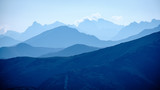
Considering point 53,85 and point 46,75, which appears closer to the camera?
point 53,85

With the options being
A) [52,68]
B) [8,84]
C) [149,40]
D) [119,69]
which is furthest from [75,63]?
[149,40]

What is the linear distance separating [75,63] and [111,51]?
3763 cm

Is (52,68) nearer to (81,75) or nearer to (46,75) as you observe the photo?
(46,75)

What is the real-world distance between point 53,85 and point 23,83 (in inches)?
1463

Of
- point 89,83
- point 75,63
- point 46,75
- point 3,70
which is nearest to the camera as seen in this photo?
point 89,83

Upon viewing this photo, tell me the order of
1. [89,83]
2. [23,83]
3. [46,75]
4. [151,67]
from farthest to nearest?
[46,75] < [23,83] < [151,67] < [89,83]

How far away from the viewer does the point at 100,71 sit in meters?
138

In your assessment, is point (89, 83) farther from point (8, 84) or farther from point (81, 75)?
point (8, 84)

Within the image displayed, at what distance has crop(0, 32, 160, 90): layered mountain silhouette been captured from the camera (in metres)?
117

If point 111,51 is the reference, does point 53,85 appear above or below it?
below

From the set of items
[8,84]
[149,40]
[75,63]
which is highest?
[149,40]

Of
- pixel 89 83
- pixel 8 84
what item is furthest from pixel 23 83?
pixel 89 83

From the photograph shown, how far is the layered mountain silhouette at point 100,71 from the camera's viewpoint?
117 metres

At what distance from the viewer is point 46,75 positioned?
522ft
